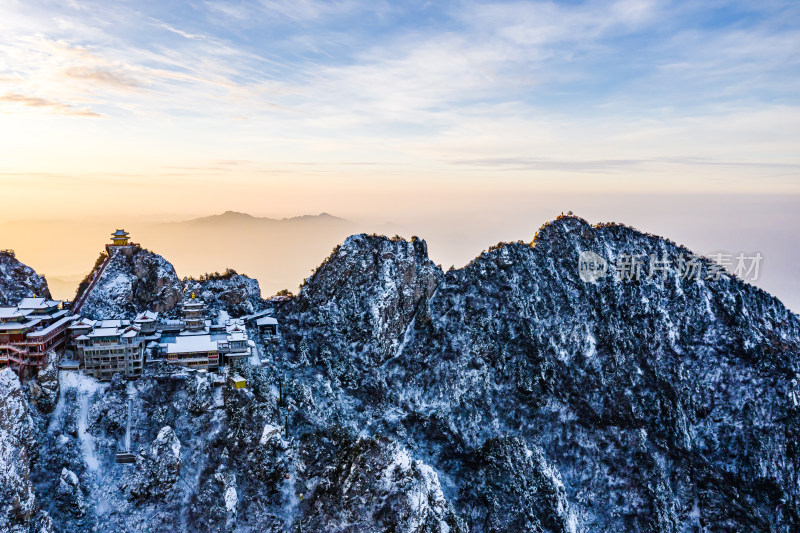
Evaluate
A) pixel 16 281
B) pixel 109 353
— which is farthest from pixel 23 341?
pixel 16 281

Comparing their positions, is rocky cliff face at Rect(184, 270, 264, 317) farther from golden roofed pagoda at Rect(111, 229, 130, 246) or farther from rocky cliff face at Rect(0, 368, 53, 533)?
rocky cliff face at Rect(0, 368, 53, 533)

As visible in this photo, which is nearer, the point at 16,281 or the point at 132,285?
the point at 16,281

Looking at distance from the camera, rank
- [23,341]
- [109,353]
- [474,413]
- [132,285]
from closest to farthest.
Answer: [23,341], [109,353], [474,413], [132,285]

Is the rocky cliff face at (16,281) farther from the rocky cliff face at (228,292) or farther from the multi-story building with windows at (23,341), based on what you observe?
the rocky cliff face at (228,292)

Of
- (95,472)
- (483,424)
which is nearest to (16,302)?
(95,472)

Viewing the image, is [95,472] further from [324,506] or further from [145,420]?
[324,506]

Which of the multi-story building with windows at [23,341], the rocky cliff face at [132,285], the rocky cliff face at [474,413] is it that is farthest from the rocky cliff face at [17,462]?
the rocky cliff face at [132,285]

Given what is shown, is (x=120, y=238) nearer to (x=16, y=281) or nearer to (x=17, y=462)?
(x=16, y=281)
